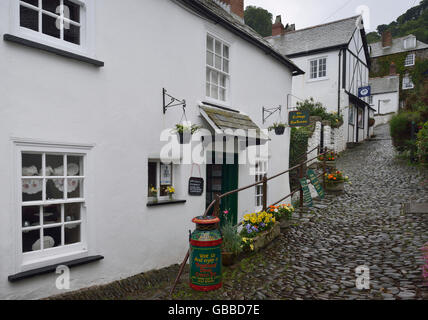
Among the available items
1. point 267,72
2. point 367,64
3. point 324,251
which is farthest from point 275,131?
point 367,64

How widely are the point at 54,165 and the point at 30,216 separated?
29.2 inches

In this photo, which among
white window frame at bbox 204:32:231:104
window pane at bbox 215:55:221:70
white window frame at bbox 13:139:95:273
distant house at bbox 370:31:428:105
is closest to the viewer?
white window frame at bbox 13:139:95:273

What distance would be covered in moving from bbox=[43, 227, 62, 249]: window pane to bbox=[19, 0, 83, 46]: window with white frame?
106 inches

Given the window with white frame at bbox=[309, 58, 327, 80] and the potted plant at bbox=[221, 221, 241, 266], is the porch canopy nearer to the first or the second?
the potted plant at bbox=[221, 221, 241, 266]

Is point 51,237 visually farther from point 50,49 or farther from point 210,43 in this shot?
point 210,43

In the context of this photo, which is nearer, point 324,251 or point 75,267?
point 75,267

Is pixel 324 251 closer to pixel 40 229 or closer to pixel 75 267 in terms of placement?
pixel 75 267

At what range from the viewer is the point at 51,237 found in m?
4.46

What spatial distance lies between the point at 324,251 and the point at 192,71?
4.45m

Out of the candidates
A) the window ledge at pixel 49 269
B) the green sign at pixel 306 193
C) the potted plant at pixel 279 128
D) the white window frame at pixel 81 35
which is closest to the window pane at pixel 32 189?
the window ledge at pixel 49 269

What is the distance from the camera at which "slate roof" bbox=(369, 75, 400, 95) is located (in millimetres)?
35031

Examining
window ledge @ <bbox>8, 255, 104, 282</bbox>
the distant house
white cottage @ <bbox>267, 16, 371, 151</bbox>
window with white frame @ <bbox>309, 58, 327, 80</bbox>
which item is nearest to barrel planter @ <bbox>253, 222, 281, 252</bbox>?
window ledge @ <bbox>8, 255, 104, 282</bbox>

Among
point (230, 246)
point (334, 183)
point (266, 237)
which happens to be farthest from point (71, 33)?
point (334, 183)

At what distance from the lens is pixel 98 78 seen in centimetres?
485
